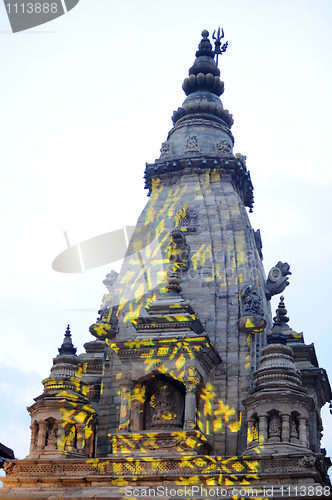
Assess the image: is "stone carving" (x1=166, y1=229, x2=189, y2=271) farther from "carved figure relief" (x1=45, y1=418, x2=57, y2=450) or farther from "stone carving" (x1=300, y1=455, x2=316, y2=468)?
"stone carving" (x1=300, y1=455, x2=316, y2=468)

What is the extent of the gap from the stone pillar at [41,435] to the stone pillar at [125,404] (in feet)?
10.8

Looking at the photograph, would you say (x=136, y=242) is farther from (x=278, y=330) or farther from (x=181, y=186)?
(x=278, y=330)

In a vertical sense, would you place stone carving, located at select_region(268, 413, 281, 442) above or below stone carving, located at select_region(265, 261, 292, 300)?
below

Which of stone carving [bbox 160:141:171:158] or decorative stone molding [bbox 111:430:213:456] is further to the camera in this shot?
stone carving [bbox 160:141:171:158]

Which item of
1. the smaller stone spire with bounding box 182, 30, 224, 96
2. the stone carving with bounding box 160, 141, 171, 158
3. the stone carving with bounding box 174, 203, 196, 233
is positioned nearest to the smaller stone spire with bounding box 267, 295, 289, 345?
the stone carving with bounding box 174, 203, 196, 233

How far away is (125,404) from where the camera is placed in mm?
32312

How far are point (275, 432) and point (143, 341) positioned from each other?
21.6ft

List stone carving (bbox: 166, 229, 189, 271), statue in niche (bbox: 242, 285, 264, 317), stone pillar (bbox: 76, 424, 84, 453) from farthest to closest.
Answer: stone carving (bbox: 166, 229, 189, 271), statue in niche (bbox: 242, 285, 264, 317), stone pillar (bbox: 76, 424, 84, 453)

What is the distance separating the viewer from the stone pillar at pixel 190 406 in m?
31.1

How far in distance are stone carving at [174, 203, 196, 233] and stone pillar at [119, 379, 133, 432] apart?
969 cm

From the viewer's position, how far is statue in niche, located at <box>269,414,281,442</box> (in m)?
30.2

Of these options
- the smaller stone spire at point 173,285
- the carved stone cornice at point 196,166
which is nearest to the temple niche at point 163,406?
the smaller stone spire at point 173,285

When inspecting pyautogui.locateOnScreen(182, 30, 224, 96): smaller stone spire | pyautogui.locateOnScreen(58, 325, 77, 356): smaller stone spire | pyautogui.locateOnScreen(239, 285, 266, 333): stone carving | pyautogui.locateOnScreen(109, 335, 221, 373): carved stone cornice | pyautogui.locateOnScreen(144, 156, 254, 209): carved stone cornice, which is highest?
pyautogui.locateOnScreen(182, 30, 224, 96): smaller stone spire

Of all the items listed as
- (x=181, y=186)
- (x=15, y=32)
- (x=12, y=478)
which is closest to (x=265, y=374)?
(x=12, y=478)
